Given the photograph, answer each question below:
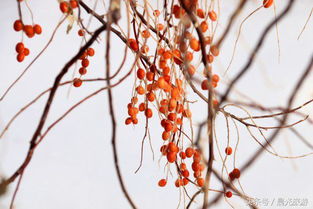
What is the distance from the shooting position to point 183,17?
0.96 feet

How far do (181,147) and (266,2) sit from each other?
15cm

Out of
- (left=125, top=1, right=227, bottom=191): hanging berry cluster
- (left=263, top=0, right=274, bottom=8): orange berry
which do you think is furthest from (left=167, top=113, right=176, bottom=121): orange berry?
(left=263, top=0, right=274, bottom=8): orange berry

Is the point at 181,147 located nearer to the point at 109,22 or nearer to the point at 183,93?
the point at 183,93

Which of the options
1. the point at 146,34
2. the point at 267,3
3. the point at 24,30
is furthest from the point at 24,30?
the point at 267,3

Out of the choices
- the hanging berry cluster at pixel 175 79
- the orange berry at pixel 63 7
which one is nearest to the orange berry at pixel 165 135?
the hanging berry cluster at pixel 175 79

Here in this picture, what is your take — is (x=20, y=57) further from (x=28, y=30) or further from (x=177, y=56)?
(x=177, y=56)

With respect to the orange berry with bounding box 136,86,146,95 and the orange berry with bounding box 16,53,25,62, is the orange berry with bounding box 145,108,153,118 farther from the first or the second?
the orange berry with bounding box 16,53,25,62

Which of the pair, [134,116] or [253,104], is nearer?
[253,104]

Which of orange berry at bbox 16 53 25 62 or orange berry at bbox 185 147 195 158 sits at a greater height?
orange berry at bbox 16 53 25 62

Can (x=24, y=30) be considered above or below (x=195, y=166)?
above

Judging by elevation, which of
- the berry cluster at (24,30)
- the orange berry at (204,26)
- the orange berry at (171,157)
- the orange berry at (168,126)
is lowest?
the orange berry at (171,157)

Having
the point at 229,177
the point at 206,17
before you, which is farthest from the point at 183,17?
the point at 229,177

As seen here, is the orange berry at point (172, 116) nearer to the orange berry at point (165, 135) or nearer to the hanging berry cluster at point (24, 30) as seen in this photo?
the orange berry at point (165, 135)

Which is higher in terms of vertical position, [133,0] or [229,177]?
[133,0]
